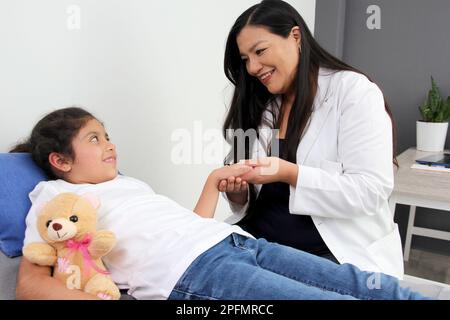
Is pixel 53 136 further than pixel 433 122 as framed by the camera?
No

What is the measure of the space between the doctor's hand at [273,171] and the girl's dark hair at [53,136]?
1.67ft

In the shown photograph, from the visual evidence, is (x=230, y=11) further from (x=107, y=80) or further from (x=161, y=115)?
(x=107, y=80)

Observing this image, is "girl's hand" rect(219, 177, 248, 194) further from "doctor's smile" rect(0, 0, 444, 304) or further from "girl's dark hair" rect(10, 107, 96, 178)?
"girl's dark hair" rect(10, 107, 96, 178)

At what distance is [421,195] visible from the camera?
1559 millimetres

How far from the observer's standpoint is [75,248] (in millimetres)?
815

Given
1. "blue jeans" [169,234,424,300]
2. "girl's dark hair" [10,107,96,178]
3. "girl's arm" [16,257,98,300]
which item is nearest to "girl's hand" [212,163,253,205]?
"blue jeans" [169,234,424,300]

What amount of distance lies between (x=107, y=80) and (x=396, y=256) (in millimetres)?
1149

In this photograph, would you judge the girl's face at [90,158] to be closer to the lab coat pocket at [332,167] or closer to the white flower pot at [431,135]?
the lab coat pocket at [332,167]

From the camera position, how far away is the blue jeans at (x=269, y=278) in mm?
844

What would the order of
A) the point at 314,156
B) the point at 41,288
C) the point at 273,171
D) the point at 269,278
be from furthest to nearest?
the point at 314,156, the point at 273,171, the point at 269,278, the point at 41,288

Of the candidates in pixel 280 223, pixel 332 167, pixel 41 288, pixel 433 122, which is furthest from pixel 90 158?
pixel 433 122

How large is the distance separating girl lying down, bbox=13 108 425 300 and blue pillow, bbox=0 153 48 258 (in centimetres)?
3

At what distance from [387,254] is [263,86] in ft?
2.39

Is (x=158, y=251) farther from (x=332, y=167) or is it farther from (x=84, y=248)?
(x=332, y=167)
